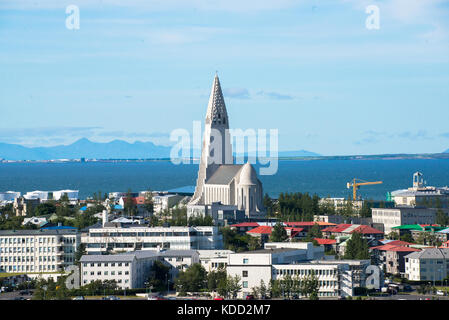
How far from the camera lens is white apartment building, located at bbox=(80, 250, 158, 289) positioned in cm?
5061

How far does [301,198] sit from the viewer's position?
9456 cm

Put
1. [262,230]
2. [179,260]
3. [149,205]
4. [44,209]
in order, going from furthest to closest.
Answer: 1. [149,205]
2. [44,209]
3. [262,230]
4. [179,260]

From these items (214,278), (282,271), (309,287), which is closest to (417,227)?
(282,271)

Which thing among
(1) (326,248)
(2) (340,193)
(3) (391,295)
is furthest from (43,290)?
(2) (340,193)

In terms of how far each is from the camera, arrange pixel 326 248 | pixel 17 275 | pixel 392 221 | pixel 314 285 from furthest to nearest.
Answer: pixel 392 221 → pixel 326 248 → pixel 17 275 → pixel 314 285

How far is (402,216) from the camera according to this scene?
3371 inches

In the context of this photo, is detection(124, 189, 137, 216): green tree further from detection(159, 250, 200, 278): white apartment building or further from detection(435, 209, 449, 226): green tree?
detection(159, 250, 200, 278): white apartment building

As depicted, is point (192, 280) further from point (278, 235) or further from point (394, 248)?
point (278, 235)

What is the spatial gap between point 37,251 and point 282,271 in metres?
21.0

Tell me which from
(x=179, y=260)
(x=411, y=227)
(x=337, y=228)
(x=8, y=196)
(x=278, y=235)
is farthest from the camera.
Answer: (x=8, y=196)

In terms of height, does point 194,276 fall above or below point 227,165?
below

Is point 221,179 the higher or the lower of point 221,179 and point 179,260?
the higher

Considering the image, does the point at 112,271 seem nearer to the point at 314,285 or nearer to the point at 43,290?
the point at 43,290

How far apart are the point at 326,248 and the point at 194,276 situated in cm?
1709
